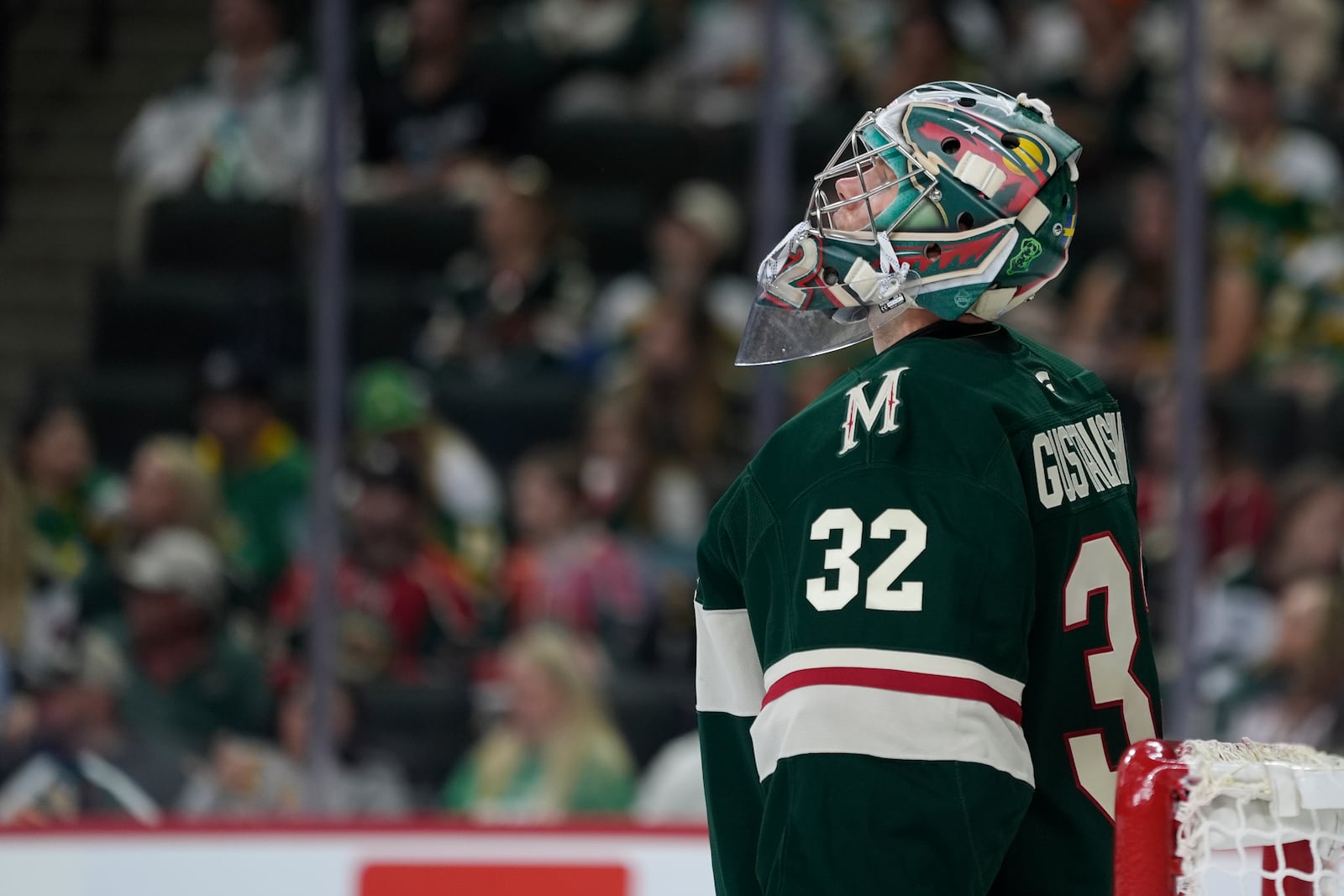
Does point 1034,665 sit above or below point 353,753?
above

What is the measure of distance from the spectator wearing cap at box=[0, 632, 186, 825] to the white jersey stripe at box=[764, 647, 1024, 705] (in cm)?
245

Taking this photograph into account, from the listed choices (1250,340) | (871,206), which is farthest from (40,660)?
(871,206)

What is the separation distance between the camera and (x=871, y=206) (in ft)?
4.34

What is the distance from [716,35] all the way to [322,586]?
5.94 feet

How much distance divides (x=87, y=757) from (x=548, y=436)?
1121 millimetres

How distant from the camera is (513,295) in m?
4.30

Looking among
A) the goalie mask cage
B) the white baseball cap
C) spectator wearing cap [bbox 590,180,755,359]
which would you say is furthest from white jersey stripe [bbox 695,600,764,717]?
spectator wearing cap [bbox 590,180,755,359]

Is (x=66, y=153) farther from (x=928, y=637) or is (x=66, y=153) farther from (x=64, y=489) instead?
(x=928, y=637)

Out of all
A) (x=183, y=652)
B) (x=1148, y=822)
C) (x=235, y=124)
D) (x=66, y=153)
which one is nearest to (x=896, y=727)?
(x=1148, y=822)

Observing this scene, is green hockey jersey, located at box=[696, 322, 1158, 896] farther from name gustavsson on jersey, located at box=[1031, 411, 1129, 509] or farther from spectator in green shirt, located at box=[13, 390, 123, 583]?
spectator in green shirt, located at box=[13, 390, 123, 583]

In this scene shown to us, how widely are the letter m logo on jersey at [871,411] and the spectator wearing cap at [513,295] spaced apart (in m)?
2.97

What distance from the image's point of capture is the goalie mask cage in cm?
113

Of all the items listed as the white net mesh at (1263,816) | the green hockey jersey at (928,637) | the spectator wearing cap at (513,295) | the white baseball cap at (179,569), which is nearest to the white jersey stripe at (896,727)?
the green hockey jersey at (928,637)

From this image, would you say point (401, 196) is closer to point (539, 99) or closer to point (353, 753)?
point (539, 99)
